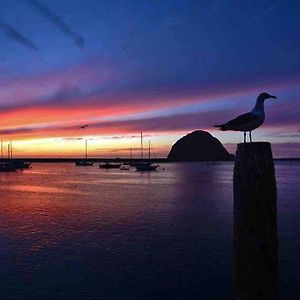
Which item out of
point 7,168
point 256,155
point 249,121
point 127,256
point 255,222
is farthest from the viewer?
point 7,168

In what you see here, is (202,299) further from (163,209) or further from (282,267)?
(163,209)

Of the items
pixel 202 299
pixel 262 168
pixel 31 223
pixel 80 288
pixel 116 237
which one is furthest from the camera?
pixel 31 223

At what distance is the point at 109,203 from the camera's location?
44.2 metres

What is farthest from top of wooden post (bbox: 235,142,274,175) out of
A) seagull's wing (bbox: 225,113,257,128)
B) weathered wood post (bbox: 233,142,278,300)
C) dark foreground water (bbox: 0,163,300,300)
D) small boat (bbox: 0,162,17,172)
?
small boat (bbox: 0,162,17,172)

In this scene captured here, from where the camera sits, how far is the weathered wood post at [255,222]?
17.3 feet

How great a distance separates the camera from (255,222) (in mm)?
5422

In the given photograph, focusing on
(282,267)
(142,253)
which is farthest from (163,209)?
(282,267)

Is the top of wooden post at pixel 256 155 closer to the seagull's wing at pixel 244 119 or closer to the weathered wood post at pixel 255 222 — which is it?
the weathered wood post at pixel 255 222

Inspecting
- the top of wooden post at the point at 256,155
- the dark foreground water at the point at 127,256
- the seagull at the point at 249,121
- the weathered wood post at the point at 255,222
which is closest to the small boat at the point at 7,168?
the dark foreground water at the point at 127,256

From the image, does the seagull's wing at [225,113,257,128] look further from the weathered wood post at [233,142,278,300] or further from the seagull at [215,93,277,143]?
the weathered wood post at [233,142,278,300]

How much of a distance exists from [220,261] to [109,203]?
27.3 metres

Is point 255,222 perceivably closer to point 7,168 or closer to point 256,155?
point 256,155

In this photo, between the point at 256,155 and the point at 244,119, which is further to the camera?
the point at 244,119

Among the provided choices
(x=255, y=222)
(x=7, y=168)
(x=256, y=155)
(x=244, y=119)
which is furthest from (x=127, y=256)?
(x=7, y=168)
